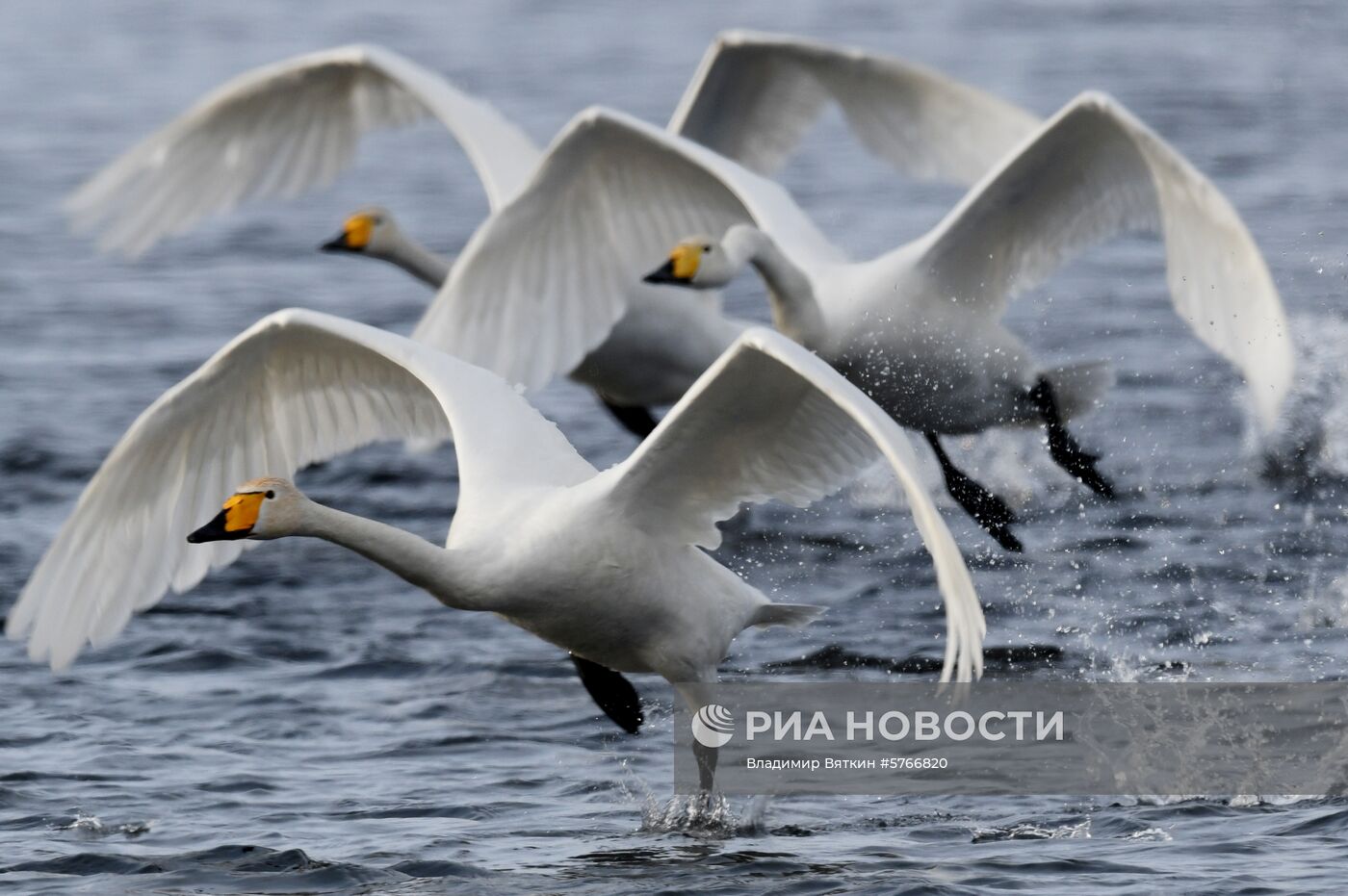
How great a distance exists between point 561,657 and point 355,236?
10.8ft

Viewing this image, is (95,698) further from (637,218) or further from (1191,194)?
(1191,194)

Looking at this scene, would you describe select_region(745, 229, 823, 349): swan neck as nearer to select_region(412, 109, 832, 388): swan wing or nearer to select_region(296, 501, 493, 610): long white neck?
select_region(412, 109, 832, 388): swan wing

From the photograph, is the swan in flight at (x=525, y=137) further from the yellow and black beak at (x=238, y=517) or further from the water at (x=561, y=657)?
the yellow and black beak at (x=238, y=517)

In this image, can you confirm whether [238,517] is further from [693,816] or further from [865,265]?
[865,265]

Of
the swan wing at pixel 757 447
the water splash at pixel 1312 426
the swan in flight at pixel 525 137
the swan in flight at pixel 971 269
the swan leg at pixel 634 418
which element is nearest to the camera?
the swan wing at pixel 757 447

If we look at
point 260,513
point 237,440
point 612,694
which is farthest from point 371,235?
point 260,513

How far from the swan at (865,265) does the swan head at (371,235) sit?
2.00 meters

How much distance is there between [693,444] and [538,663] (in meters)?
2.81

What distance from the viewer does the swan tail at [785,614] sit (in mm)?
8164

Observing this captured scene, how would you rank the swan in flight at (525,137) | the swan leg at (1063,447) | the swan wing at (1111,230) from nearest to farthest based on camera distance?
the swan wing at (1111,230) < the swan leg at (1063,447) < the swan in flight at (525,137)

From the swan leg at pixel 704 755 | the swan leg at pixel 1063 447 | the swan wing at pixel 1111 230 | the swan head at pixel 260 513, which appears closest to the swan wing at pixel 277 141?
the swan wing at pixel 1111 230

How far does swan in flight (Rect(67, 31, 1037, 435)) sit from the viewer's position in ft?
38.0

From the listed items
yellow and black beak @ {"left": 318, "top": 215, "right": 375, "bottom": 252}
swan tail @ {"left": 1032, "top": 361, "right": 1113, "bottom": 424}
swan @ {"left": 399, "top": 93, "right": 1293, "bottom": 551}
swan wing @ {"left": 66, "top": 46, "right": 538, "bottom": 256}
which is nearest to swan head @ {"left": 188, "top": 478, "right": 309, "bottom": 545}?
swan @ {"left": 399, "top": 93, "right": 1293, "bottom": 551}

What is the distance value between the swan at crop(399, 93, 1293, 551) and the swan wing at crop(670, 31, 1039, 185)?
1.44m
